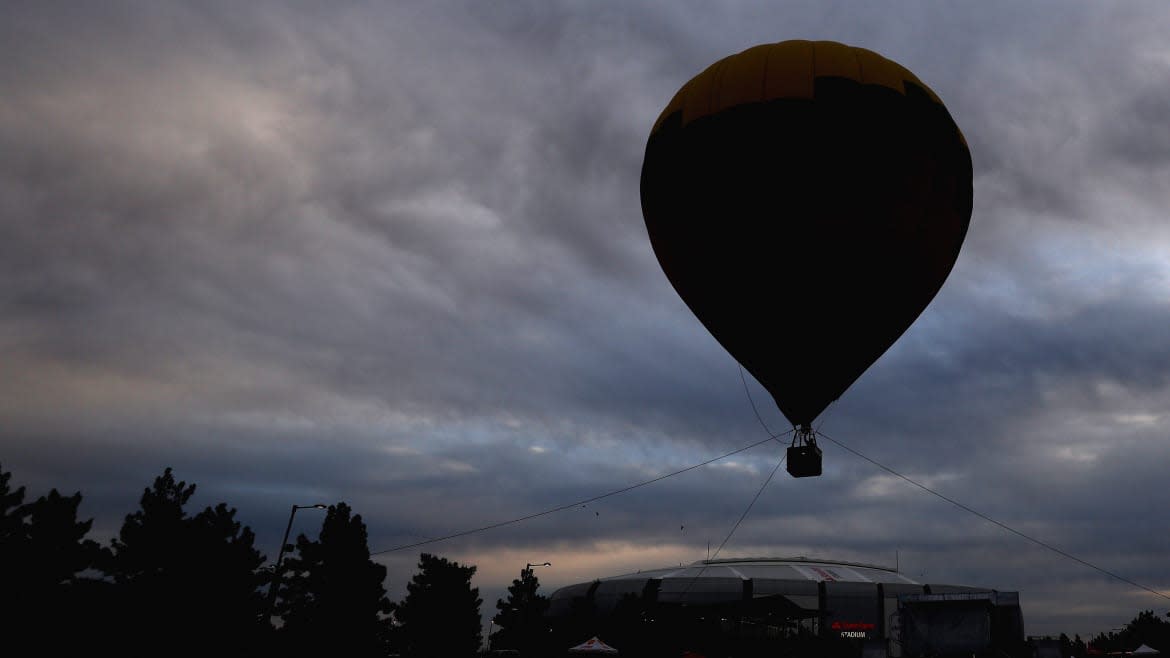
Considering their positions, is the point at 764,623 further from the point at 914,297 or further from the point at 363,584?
the point at 914,297

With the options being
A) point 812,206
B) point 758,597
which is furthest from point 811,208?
point 758,597

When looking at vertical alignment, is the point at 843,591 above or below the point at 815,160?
below

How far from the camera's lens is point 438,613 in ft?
243

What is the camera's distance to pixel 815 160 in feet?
70.1

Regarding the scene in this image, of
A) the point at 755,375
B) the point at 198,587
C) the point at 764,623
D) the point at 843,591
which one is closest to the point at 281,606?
the point at 198,587

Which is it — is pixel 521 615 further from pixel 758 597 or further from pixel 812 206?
pixel 812 206

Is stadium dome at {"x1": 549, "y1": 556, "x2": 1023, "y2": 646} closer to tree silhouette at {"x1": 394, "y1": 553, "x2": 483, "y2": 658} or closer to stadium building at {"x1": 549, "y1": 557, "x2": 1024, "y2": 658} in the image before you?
stadium building at {"x1": 549, "y1": 557, "x2": 1024, "y2": 658}

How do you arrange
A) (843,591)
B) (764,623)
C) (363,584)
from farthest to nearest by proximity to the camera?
(843,591) → (764,623) → (363,584)

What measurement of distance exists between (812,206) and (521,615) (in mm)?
69423

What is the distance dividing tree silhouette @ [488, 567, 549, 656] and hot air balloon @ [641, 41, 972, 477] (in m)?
62.7

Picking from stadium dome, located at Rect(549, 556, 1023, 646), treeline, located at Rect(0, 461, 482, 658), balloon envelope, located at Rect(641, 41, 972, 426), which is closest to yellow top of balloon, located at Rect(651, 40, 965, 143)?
balloon envelope, located at Rect(641, 41, 972, 426)

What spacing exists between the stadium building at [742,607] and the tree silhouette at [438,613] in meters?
8.70

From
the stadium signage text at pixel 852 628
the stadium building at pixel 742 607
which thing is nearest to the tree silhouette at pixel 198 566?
the stadium building at pixel 742 607

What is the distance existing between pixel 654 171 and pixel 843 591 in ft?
209
